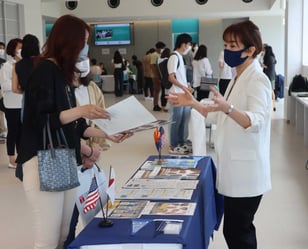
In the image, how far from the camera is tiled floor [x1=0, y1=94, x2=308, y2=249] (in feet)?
11.6

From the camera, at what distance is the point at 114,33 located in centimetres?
1878

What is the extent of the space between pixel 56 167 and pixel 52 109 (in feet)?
0.85

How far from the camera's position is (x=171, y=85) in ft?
21.0

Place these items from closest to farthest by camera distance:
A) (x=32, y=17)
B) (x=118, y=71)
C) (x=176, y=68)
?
(x=176, y=68) < (x=32, y=17) < (x=118, y=71)

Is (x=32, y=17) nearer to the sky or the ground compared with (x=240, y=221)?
nearer to the sky

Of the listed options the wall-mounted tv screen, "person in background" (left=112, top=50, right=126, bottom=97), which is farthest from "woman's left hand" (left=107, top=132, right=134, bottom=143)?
the wall-mounted tv screen

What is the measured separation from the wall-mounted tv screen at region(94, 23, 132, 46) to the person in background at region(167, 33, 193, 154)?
12.7 metres

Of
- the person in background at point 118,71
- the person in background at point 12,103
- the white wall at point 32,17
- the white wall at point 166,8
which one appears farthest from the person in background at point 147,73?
the person in background at point 12,103

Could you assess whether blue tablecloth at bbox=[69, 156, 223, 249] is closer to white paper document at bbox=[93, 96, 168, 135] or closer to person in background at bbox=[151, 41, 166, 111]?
white paper document at bbox=[93, 96, 168, 135]

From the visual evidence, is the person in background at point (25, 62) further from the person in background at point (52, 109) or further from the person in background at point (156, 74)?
the person in background at point (156, 74)

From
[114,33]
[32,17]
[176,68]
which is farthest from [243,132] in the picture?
[114,33]

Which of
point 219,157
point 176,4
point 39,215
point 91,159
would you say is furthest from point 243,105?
point 176,4

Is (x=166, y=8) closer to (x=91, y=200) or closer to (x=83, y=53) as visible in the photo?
(x=83, y=53)

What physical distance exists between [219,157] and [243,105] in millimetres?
315
